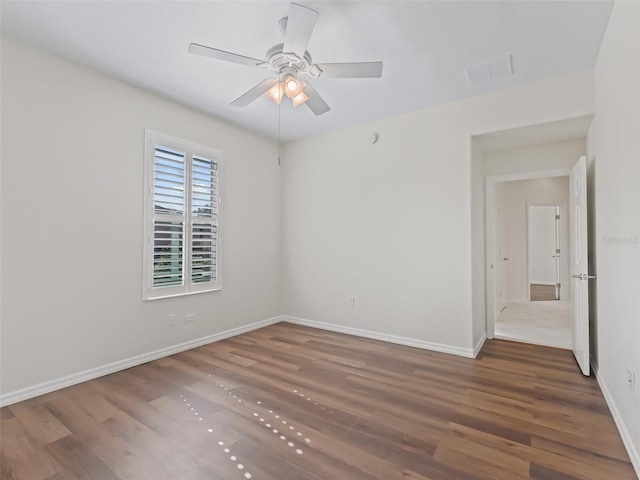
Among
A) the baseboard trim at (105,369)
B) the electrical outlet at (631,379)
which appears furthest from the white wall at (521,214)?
the baseboard trim at (105,369)

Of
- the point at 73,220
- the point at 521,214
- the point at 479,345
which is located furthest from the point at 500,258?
the point at 73,220

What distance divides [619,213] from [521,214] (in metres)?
5.11

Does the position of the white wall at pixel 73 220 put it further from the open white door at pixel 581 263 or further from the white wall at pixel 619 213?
the open white door at pixel 581 263

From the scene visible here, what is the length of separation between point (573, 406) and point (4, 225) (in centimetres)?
449

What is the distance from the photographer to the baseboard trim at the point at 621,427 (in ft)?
5.57

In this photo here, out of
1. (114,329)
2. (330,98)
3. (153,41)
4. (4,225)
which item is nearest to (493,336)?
(330,98)

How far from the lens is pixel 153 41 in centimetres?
252

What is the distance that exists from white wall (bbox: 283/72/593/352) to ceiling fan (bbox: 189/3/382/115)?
1.60 metres

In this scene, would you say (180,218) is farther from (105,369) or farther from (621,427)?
(621,427)

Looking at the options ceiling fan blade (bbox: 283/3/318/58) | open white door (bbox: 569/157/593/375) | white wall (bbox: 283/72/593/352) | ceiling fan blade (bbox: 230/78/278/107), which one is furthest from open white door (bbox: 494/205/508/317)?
ceiling fan blade (bbox: 283/3/318/58)

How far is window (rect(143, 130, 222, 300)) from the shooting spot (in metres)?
3.38

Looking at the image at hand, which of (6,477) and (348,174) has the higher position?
(348,174)

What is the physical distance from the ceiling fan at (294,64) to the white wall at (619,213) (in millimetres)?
1462

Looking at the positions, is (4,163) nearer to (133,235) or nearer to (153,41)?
(133,235)
